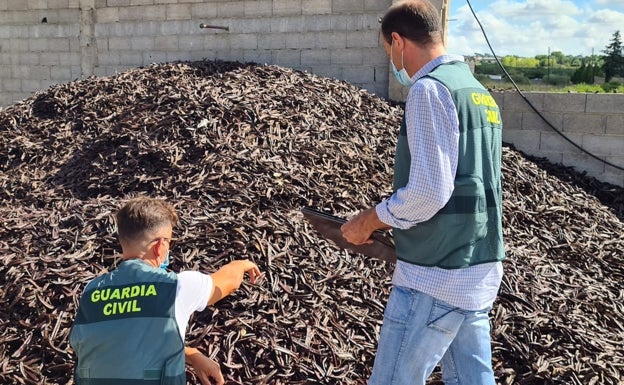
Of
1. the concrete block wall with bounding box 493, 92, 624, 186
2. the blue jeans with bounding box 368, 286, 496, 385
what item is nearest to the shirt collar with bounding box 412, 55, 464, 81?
the blue jeans with bounding box 368, 286, 496, 385

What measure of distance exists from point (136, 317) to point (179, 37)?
7.82m

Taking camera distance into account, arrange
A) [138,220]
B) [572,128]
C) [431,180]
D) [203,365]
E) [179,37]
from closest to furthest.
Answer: [431,180] → [138,220] → [203,365] → [572,128] → [179,37]

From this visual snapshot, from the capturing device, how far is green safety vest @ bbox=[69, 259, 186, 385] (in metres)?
2.14

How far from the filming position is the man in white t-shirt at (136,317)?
7.02 ft

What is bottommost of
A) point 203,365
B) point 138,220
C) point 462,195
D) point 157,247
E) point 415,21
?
point 203,365

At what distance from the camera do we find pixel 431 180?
2.06m

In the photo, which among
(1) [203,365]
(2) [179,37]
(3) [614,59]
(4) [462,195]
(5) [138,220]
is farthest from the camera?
(3) [614,59]

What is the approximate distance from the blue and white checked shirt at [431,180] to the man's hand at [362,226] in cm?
7

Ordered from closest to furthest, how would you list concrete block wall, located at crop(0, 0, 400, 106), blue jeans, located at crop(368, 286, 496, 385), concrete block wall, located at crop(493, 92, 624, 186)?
blue jeans, located at crop(368, 286, 496, 385) < concrete block wall, located at crop(493, 92, 624, 186) < concrete block wall, located at crop(0, 0, 400, 106)

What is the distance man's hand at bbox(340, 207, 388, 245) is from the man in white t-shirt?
0.62 m

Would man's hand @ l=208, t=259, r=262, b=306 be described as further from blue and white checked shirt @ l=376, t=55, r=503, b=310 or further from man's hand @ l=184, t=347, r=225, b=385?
blue and white checked shirt @ l=376, t=55, r=503, b=310

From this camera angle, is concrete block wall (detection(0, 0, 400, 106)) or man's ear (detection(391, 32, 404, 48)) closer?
man's ear (detection(391, 32, 404, 48))

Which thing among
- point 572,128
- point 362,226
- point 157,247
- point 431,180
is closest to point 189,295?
point 157,247

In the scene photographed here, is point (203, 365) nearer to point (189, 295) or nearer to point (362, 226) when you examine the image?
point (189, 295)
